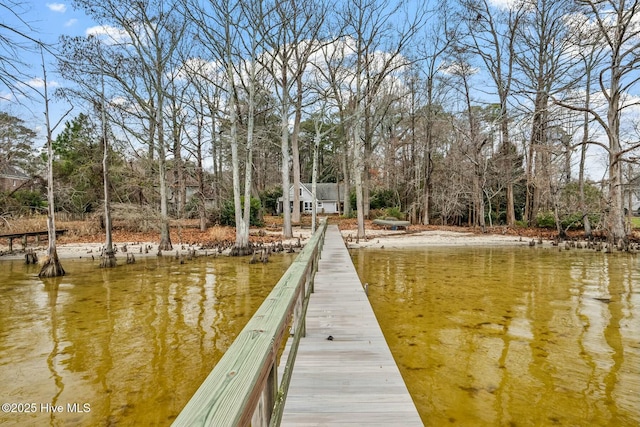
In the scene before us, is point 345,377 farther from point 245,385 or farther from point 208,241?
point 208,241

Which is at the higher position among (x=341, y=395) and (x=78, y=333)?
(x=341, y=395)

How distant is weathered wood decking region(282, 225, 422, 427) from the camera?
8.07 ft

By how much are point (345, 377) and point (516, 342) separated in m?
3.45

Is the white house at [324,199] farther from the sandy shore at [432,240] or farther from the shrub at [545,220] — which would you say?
the sandy shore at [432,240]

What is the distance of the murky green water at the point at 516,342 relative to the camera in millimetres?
3514

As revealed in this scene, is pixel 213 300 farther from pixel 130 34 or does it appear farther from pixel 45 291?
pixel 130 34

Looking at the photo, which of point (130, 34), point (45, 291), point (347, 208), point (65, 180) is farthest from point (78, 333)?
point (347, 208)

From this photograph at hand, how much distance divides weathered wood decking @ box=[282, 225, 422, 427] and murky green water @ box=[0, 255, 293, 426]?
1.51 metres

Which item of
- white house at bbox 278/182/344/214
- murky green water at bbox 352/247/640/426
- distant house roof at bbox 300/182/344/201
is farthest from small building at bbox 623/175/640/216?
distant house roof at bbox 300/182/344/201

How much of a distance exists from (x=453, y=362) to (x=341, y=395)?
245 cm

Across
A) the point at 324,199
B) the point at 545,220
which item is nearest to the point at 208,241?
the point at 545,220

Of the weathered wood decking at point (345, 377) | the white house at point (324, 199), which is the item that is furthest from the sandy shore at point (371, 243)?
the white house at point (324, 199)

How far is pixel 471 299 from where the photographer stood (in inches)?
298

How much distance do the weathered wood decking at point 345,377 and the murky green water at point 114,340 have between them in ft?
4.96
